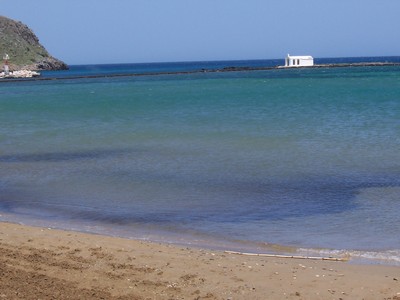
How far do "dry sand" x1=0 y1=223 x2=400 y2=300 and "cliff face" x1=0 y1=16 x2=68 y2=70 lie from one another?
116070 millimetres

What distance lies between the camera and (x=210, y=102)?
1713 inches

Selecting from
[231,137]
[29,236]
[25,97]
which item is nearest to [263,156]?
[231,137]

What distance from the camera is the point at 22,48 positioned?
137000 millimetres

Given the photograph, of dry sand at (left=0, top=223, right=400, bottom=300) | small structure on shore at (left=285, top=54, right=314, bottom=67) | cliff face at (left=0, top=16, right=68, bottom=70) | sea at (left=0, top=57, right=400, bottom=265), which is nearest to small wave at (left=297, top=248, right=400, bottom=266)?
sea at (left=0, top=57, right=400, bottom=265)

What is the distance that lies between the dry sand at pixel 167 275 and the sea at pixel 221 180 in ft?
3.14

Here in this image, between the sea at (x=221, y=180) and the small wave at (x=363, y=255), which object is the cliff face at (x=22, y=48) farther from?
the small wave at (x=363, y=255)

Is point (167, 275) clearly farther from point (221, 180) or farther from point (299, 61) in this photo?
point (299, 61)

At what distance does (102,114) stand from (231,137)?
14.7 metres

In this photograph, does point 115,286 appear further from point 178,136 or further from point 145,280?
point 178,136

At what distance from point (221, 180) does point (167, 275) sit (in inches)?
306

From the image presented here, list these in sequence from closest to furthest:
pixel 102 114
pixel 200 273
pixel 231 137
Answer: pixel 200 273
pixel 231 137
pixel 102 114

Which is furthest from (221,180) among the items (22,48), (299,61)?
(22,48)

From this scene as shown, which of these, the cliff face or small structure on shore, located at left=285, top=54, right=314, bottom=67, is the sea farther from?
the cliff face

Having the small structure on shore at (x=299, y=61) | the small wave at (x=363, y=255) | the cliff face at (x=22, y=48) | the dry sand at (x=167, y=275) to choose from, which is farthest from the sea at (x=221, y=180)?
the cliff face at (x=22, y=48)
